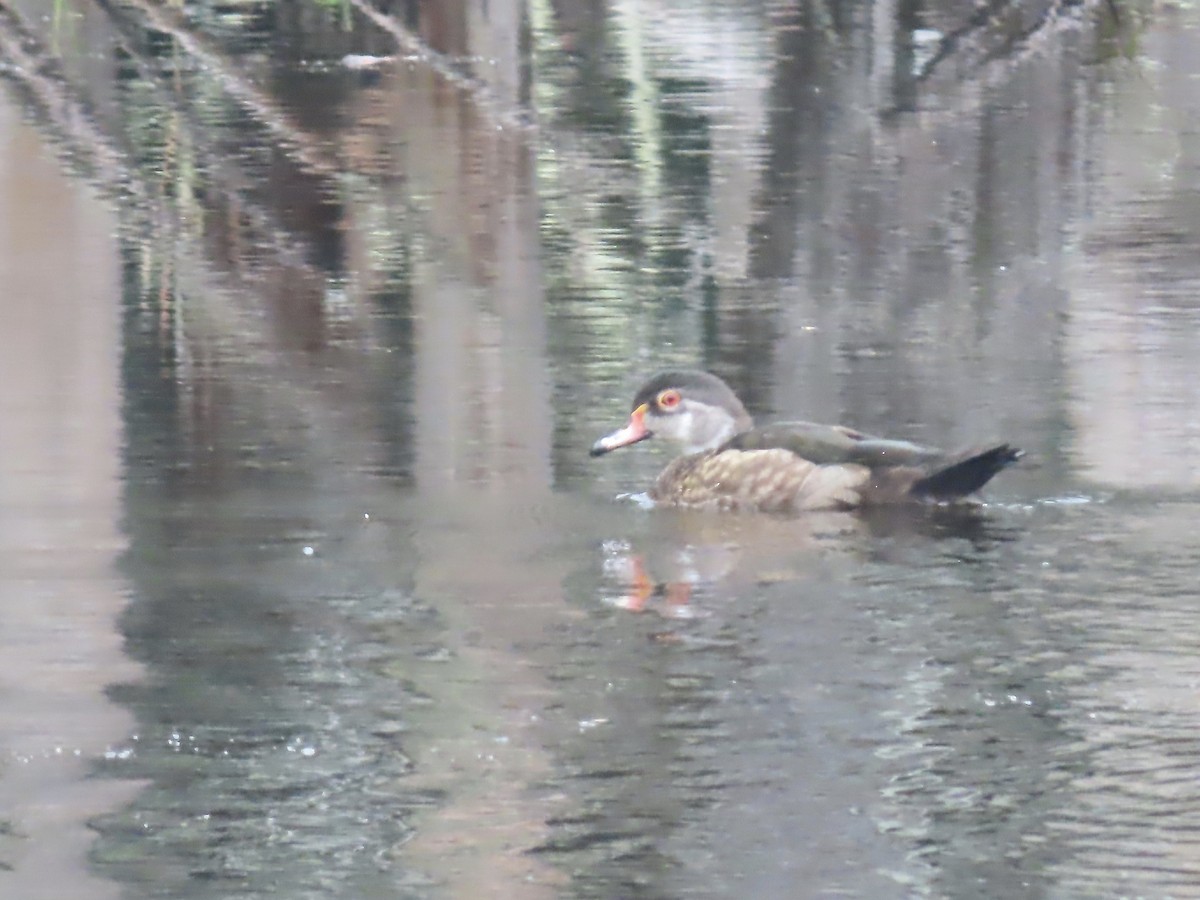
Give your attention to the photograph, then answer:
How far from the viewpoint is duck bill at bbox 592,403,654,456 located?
868cm

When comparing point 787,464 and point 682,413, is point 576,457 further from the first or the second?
point 787,464

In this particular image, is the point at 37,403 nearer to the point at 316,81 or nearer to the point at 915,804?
the point at 915,804

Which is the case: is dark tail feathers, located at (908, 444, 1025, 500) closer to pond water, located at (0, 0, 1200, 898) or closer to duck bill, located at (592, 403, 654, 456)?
pond water, located at (0, 0, 1200, 898)

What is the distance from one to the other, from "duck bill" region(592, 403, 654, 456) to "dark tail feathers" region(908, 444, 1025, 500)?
3.40 feet

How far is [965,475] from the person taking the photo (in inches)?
314

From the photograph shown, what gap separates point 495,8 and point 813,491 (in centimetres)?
1113

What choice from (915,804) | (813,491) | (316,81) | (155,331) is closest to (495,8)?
(316,81)

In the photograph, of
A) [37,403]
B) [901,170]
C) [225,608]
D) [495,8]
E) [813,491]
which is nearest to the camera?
[225,608]

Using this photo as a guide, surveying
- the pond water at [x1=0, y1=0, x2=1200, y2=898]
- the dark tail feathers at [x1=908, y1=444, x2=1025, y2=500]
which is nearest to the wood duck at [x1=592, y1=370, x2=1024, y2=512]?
the dark tail feathers at [x1=908, y1=444, x2=1025, y2=500]

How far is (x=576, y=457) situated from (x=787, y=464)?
2.57ft

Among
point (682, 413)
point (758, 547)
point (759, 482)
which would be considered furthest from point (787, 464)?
point (682, 413)

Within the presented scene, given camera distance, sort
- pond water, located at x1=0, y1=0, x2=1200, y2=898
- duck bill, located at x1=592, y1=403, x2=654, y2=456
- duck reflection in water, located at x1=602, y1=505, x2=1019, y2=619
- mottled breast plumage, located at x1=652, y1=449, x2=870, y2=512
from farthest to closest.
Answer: duck bill, located at x1=592, y1=403, x2=654, y2=456
mottled breast plumage, located at x1=652, y1=449, x2=870, y2=512
duck reflection in water, located at x1=602, y1=505, x2=1019, y2=619
pond water, located at x1=0, y1=0, x2=1200, y2=898

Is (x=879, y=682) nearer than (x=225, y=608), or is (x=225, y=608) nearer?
(x=879, y=682)

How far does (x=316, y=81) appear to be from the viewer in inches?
643
